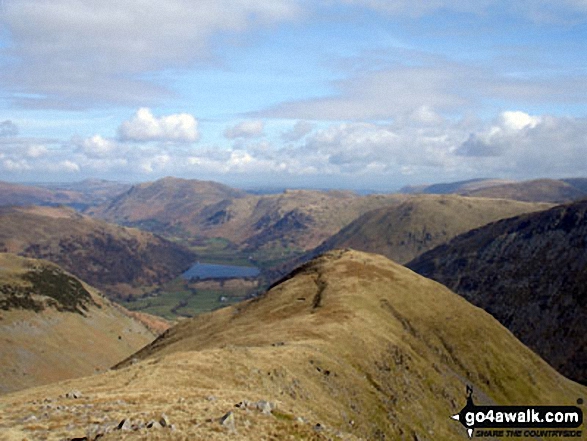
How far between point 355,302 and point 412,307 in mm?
19377

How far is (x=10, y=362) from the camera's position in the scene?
171m

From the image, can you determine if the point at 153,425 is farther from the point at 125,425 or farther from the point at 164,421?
the point at 125,425

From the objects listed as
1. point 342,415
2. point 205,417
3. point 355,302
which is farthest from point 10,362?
point 205,417

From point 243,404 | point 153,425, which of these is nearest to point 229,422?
point 153,425

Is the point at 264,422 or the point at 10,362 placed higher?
the point at 264,422

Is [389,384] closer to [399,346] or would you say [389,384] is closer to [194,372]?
[399,346]

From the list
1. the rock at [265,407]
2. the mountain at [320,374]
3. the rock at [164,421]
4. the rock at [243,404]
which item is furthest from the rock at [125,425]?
the rock at [265,407]

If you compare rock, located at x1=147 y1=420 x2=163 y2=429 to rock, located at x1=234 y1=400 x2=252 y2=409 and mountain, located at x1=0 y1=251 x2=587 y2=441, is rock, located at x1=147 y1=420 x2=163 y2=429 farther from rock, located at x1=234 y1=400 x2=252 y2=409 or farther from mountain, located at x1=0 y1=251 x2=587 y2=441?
rock, located at x1=234 y1=400 x2=252 y2=409

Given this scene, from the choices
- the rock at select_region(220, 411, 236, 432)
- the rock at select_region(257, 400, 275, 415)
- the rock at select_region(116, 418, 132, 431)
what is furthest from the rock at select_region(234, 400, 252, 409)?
the rock at select_region(116, 418, 132, 431)

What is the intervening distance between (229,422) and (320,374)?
123 feet

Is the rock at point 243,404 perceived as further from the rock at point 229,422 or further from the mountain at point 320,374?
→ the rock at point 229,422

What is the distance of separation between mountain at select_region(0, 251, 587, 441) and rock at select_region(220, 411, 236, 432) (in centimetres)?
12

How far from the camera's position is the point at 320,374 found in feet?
222

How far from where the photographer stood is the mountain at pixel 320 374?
33.8m
